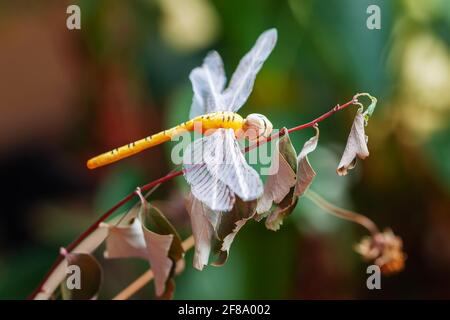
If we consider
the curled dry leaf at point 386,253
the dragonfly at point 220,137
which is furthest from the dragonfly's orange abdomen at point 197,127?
the curled dry leaf at point 386,253

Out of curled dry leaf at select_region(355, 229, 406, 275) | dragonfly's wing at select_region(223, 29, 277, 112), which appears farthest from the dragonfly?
curled dry leaf at select_region(355, 229, 406, 275)

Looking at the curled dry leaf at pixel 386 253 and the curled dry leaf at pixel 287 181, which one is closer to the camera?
the curled dry leaf at pixel 287 181

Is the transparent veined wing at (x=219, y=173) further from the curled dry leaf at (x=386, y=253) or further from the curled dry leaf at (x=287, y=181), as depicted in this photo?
the curled dry leaf at (x=386, y=253)

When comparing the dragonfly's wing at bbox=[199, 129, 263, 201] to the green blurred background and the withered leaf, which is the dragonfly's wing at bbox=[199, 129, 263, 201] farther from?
the green blurred background

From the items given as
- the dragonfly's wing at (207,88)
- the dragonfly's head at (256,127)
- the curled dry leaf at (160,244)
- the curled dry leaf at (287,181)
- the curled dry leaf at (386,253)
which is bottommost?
the curled dry leaf at (386,253)

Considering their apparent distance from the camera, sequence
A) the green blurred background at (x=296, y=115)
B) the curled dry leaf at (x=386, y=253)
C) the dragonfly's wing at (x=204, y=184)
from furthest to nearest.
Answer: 1. the green blurred background at (x=296, y=115)
2. the curled dry leaf at (x=386, y=253)
3. the dragonfly's wing at (x=204, y=184)
